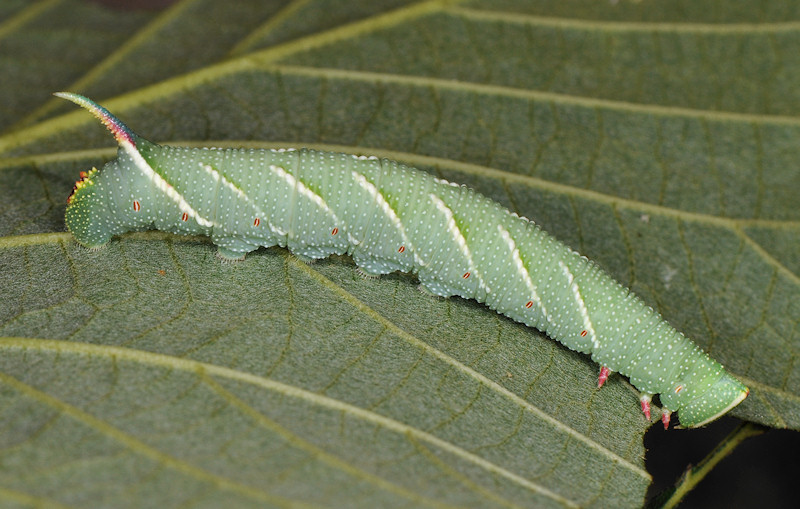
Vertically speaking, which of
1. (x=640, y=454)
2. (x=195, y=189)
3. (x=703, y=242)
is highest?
(x=195, y=189)

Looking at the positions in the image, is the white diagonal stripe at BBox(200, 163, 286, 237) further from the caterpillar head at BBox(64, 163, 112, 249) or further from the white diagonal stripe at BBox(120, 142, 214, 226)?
the caterpillar head at BBox(64, 163, 112, 249)

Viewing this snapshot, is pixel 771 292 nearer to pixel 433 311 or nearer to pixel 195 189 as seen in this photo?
pixel 433 311

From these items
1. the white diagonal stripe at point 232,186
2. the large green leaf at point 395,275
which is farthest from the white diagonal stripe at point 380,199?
the white diagonal stripe at point 232,186

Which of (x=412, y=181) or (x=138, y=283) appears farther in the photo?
(x=412, y=181)

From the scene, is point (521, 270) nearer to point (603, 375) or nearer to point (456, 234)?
point (456, 234)

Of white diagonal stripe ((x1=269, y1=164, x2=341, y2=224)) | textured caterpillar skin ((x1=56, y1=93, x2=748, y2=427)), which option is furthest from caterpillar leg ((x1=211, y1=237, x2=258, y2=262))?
white diagonal stripe ((x1=269, y1=164, x2=341, y2=224))

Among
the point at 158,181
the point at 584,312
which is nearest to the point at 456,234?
the point at 584,312

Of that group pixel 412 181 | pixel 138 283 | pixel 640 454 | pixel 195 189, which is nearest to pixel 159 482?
pixel 138 283
